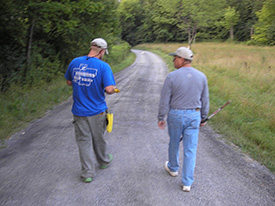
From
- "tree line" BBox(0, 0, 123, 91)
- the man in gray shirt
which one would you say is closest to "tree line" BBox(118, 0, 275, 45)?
"tree line" BBox(0, 0, 123, 91)

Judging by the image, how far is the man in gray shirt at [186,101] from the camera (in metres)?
3.07

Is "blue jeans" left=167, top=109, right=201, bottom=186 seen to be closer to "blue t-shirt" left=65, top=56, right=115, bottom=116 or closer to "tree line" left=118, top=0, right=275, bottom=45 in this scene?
"blue t-shirt" left=65, top=56, right=115, bottom=116

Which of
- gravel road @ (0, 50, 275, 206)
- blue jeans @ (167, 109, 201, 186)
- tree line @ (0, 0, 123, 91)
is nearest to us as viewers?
gravel road @ (0, 50, 275, 206)

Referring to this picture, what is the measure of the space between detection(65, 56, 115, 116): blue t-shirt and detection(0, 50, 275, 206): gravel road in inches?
43.6

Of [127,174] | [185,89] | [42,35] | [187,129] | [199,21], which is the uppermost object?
[185,89]

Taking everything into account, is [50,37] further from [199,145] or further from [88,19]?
[199,145]

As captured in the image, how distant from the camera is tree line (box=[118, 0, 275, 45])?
99.4 ft

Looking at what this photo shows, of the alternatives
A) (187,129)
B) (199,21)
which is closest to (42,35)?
(187,129)

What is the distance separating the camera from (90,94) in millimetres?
3303

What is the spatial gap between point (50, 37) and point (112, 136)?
8675 millimetres

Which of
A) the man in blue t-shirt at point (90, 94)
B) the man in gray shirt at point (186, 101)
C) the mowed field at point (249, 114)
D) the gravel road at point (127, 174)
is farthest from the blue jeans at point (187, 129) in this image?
the mowed field at point (249, 114)

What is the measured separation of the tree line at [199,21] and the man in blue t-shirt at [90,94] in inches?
354

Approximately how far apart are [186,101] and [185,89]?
6.6 inches

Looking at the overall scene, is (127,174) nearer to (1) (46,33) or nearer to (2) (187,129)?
(2) (187,129)
